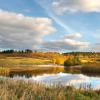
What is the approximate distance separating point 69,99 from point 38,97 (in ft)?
6.93

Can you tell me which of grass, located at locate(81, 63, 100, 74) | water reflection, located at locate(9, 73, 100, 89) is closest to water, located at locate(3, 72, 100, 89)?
water reflection, located at locate(9, 73, 100, 89)

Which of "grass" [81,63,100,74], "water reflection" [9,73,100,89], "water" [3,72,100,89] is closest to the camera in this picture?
"water" [3,72,100,89]

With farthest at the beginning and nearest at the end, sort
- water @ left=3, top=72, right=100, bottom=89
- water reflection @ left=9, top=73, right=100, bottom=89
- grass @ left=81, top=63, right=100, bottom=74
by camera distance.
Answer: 1. grass @ left=81, top=63, right=100, bottom=74
2. water reflection @ left=9, top=73, right=100, bottom=89
3. water @ left=3, top=72, right=100, bottom=89

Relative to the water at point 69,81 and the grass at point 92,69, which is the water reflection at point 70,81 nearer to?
the water at point 69,81

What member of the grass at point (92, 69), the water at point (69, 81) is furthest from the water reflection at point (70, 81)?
the grass at point (92, 69)

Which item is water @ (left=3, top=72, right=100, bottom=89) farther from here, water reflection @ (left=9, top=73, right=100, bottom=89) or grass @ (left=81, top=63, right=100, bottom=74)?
grass @ (left=81, top=63, right=100, bottom=74)

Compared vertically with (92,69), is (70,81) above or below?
below

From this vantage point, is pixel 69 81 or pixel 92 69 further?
pixel 92 69

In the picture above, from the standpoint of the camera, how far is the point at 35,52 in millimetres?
199625

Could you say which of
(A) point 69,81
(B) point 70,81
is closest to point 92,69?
(B) point 70,81

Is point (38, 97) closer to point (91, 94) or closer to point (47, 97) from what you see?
point (47, 97)

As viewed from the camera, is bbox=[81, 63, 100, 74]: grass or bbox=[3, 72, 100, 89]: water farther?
bbox=[81, 63, 100, 74]: grass

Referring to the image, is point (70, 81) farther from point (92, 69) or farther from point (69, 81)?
point (92, 69)

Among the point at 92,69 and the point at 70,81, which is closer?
the point at 70,81
